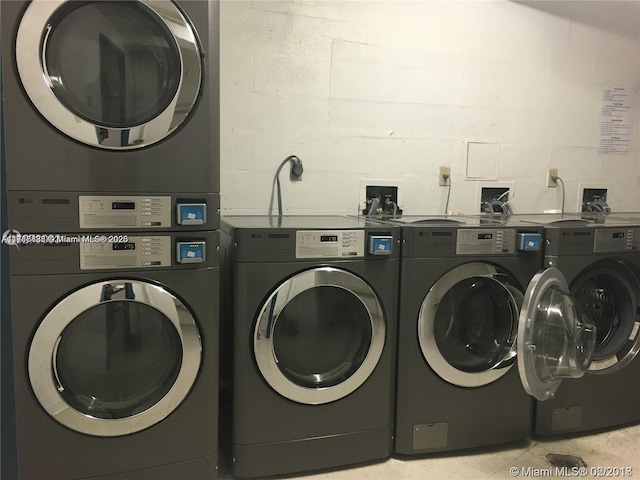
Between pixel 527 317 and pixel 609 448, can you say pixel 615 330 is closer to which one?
pixel 609 448

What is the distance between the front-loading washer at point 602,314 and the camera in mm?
2125

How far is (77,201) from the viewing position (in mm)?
1557

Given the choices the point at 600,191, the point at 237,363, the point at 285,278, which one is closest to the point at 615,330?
the point at 600,191

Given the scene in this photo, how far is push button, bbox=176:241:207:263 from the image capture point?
1662 millimetres

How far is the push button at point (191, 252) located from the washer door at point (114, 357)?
5.0 inches

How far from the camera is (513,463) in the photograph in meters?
2.06

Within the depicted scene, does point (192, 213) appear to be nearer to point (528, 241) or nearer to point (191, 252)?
point (191, 252)

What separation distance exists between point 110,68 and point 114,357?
948 millimetres

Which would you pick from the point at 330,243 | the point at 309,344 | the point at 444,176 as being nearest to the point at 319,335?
the point at 309,344

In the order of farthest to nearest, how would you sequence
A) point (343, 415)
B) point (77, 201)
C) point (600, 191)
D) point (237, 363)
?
point (600, 191) < point (343, 415) < point (237, 363) < point (77, 201)

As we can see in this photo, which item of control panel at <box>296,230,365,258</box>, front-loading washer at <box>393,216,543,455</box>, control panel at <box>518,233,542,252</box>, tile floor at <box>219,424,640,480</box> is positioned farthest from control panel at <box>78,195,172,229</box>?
control panel at <box>518,233,542,252</box>

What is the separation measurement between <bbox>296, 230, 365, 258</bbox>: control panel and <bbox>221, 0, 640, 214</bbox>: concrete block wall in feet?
2.32

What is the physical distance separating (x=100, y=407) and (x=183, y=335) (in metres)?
0.36

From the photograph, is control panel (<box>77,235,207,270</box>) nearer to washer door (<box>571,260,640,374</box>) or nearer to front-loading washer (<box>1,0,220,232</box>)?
front-loading washer (<box>1,0,220,232</box>)
